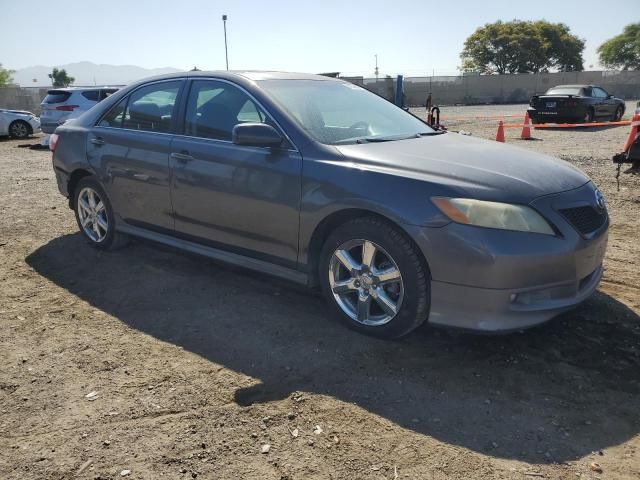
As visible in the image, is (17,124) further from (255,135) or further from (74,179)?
(255,135)

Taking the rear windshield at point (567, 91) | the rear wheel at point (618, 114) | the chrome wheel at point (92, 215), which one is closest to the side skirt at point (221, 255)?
the chrome wheel at point (92, 215)

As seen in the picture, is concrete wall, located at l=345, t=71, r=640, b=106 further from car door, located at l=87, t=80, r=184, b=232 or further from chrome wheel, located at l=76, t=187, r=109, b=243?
car door, located at l=87, t=80, r=184, b=232

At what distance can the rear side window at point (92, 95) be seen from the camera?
15941mm

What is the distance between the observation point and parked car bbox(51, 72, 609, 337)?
121 inches

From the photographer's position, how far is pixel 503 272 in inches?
118

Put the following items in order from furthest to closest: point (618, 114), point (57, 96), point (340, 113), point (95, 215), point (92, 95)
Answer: point (618, 114) < point (92, 95) < point (57, 96) < point (95, 215) < point (340, 113)

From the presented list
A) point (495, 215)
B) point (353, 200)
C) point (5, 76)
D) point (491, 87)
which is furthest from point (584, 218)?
point (5, 76)

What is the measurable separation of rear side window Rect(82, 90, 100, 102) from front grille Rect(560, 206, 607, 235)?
15.4m

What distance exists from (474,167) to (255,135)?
4.65 feet

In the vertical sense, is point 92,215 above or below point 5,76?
below

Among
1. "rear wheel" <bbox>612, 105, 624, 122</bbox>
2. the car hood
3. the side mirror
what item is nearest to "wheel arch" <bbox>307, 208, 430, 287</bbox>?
the car hood

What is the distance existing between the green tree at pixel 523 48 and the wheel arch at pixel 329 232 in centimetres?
7384

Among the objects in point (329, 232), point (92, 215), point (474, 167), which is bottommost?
point (92, 215)

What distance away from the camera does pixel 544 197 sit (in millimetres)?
3176
